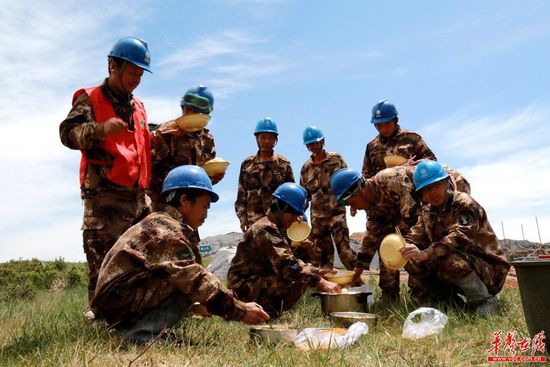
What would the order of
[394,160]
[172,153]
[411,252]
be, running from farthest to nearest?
[394,160], [172,153], [411,252]

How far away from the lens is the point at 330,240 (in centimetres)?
745

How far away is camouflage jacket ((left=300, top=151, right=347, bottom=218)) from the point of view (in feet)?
24.3

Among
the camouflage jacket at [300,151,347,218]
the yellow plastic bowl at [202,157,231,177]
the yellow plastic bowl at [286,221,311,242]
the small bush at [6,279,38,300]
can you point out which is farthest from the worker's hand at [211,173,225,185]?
the small bush at [6,279,38,300]

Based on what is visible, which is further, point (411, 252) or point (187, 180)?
point (411, 252)

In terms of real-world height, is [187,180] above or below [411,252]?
above

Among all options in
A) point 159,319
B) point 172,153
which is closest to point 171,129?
point 172,153

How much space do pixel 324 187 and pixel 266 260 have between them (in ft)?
9.04

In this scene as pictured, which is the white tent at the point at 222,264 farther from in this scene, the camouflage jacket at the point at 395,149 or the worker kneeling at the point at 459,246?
the worker kneeling at the point at 459,246

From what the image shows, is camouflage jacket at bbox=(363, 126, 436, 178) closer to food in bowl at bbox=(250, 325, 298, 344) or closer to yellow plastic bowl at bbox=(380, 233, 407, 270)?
yellow plastic bowl at bbox=(380, 233, 407, 270)

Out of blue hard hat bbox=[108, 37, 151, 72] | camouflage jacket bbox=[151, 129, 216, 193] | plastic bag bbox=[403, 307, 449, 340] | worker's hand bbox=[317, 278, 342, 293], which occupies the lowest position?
plastic bag bbox=[403, 307, 449, 340]

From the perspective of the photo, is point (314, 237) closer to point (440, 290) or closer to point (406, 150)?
point (406, 150)

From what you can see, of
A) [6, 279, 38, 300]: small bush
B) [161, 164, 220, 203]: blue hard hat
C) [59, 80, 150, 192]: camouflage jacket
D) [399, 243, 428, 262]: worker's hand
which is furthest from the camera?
[6, 279, 38, 300]: small bush

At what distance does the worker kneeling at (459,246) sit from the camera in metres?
4.42

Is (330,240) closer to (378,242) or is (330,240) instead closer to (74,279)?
(378,242)
